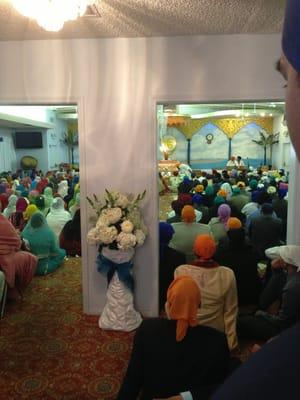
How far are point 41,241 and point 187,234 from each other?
75.6 inches

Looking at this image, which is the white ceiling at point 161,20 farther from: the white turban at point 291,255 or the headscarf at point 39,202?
the headscarf at point 39,202

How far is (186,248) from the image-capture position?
390 cm

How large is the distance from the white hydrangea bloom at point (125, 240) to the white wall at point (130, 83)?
0.35 m

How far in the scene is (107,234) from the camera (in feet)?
9.89

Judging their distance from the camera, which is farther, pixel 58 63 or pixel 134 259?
pixel 134 259

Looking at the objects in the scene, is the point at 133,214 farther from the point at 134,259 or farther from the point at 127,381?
the point at 127,381

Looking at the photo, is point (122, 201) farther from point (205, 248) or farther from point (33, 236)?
point (33, 236)

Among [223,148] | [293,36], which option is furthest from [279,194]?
[223,148]

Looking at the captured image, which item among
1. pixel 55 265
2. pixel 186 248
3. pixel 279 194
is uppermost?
pixel 279 194

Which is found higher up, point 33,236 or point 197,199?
point 197,199

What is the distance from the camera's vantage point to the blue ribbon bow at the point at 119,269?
3.20 metres

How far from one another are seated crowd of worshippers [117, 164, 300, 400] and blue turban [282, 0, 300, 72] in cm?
36

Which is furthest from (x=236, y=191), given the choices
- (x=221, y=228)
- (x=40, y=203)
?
(x=40, y=203)

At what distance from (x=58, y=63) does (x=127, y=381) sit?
267cm
